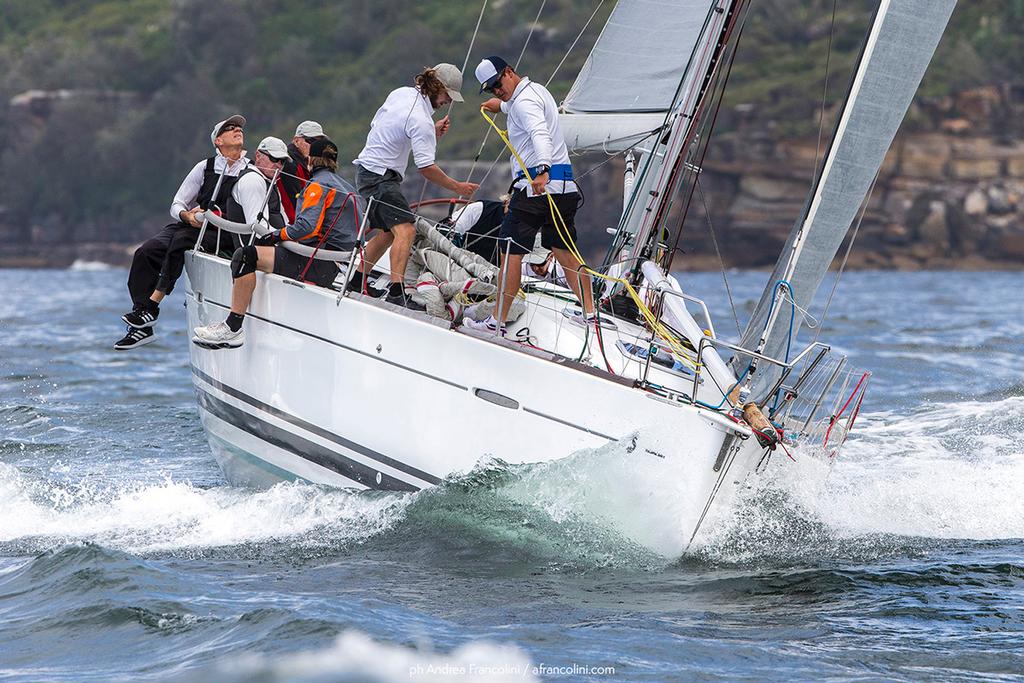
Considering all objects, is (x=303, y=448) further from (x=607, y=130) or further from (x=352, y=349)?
(x=607, y=130)

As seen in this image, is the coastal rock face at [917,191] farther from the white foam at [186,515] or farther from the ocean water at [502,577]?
the white foam at [186,515]

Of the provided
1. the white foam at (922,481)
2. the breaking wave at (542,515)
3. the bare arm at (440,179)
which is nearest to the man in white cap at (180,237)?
the breaking wave at (542,515)

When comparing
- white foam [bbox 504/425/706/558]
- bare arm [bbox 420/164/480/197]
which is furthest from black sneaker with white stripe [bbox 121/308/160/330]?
white foam [bbox 504/425/706/558]

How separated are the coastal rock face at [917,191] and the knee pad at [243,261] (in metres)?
37.6

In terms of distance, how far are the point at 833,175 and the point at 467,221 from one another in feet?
7.32

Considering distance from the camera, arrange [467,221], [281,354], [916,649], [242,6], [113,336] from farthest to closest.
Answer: [242,6] < [113,336] < [467,221] < [281,354] < [916,649]

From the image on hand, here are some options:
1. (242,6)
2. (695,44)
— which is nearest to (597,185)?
(242,6)

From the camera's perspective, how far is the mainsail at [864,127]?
17.8 feet

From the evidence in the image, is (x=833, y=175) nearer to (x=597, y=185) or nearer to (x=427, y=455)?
(x=427, y=455)

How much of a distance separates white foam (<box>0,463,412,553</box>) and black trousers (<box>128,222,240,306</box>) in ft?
3.49

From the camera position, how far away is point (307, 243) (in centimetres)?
655

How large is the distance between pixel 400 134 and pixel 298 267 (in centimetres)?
81

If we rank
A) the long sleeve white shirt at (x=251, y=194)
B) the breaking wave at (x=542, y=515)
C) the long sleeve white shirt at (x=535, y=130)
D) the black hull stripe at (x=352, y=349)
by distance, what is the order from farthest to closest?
the long sleeve white shirt at (x=251, y=194), the long sleeve white shirt at (x=535, y=130), the black hull stripe at (x=352, y=349), the breaking wave at (x=542, y=515)

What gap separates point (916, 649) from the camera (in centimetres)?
454
